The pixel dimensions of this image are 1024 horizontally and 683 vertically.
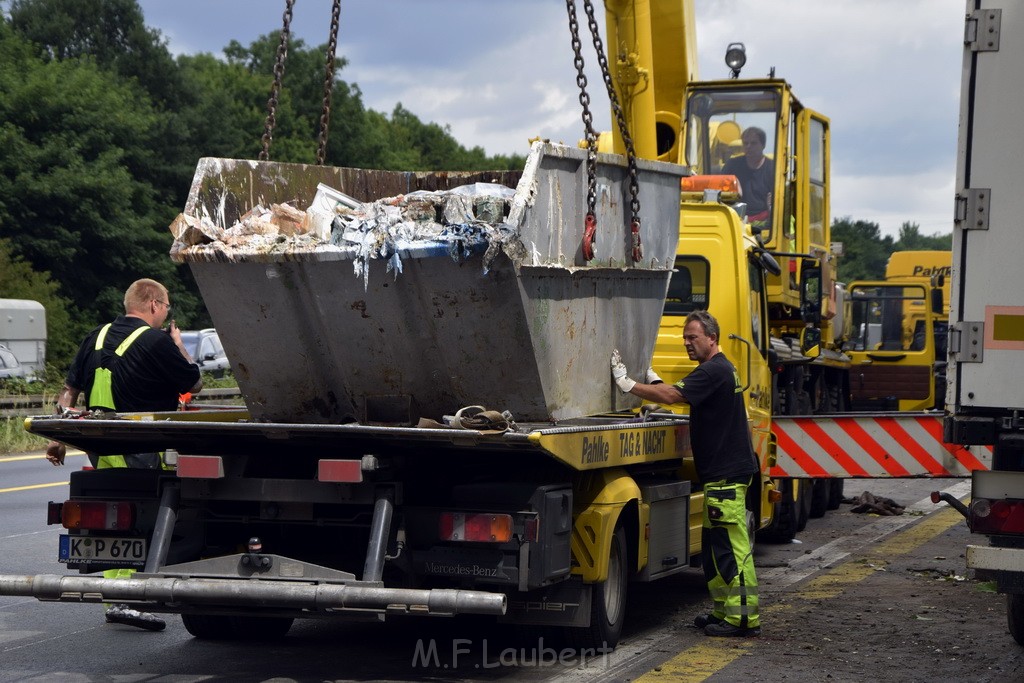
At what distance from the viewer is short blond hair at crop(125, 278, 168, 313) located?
8787 millimetres

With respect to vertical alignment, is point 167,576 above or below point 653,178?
below

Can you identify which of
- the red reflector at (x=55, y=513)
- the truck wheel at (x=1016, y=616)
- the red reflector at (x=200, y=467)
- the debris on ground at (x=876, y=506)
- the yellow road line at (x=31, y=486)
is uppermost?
the red reflector at (x=200, y=467)

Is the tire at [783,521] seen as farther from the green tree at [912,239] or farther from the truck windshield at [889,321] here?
the green tree at [912,239]

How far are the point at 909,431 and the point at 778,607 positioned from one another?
1.71 m

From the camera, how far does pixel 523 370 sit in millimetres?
7559

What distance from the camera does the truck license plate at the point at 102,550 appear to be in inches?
289

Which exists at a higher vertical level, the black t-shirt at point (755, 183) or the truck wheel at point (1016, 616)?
the black t-shirt at point (755, 183)

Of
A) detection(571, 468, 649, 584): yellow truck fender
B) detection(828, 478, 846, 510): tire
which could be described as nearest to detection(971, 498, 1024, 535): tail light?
detection(571, 468, 649, 584): yellow truck fender

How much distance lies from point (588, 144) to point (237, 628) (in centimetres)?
336

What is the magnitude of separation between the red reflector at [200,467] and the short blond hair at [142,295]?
197 cm

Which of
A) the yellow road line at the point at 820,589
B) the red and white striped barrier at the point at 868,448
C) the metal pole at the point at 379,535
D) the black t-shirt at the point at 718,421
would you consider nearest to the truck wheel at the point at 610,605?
the yellow road line at the point at 820,589

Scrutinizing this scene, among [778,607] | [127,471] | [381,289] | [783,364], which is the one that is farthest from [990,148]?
[783,364]

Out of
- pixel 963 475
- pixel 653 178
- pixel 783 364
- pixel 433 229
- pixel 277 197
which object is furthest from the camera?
pixel 783 364

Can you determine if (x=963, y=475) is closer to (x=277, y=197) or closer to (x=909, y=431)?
(x=909, y=431)
